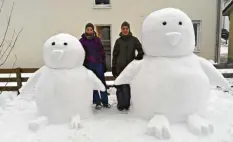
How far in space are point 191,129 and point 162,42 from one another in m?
1.31

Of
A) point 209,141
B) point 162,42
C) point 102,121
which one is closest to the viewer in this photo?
point 209,141

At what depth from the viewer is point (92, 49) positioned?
480 cm

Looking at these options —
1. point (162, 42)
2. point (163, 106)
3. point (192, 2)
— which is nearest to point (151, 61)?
point (162, 42)

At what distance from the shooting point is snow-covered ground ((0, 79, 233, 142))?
12.4 feet

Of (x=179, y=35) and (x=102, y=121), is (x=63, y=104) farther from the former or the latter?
(x=179, y=35)

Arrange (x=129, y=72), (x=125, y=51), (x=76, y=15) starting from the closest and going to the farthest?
(x=129, y=72), (x=125, y=51), (x=76, y=15)

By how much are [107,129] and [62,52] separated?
1349 millimetres

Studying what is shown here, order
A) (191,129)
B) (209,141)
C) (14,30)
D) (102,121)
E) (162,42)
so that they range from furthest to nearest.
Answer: (14,30) → (102,121) → (162,42) → (191,129) → (209,141)

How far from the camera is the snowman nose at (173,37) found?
401 cm

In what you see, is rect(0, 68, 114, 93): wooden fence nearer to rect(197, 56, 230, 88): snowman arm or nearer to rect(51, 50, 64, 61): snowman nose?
rect(51, 50, 64, 61): snowman nose

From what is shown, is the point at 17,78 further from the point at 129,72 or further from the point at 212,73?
the point at 212,73

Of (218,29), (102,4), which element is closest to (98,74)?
(102,4)

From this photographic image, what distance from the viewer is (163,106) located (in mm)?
4121

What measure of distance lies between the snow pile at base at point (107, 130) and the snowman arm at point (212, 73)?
55 cm
